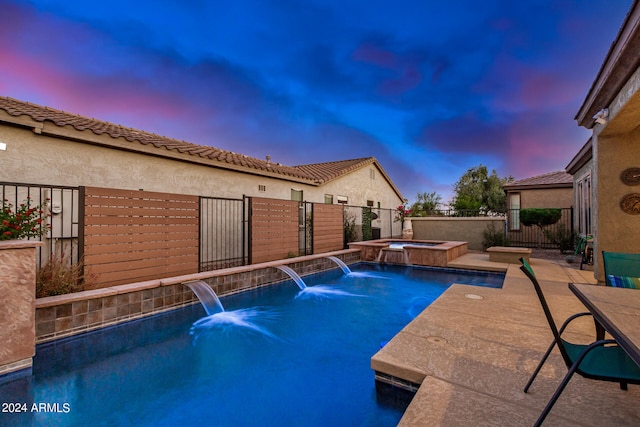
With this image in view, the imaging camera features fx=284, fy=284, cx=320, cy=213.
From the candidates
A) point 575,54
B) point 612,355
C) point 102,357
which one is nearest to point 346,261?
point 102,357

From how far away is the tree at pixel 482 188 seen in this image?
28609 mm

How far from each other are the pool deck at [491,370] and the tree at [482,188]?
26.0 meters

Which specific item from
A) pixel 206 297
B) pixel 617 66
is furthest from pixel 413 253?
pixel 206 297

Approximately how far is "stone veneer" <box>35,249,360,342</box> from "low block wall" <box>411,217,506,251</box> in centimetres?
1172

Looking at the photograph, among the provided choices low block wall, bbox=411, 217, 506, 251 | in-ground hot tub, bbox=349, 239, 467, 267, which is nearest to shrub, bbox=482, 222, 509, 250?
low block wall, bbox=411, 217, 506, 251

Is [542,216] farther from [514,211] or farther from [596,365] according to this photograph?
[596,365]

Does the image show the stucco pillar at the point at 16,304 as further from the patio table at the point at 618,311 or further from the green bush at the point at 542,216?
the green bush at the point at 542,216

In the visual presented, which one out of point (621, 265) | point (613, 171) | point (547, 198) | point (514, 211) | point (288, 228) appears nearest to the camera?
point (621, 265)

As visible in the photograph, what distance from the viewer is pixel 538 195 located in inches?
629

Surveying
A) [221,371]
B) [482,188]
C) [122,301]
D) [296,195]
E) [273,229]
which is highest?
[482,188]

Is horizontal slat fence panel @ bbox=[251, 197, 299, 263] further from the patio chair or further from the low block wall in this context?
the low block wall

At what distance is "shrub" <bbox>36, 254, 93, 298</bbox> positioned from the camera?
14.7 feet

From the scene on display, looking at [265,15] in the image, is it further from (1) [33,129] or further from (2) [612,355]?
(2) [612,355]

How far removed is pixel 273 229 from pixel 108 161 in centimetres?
461
